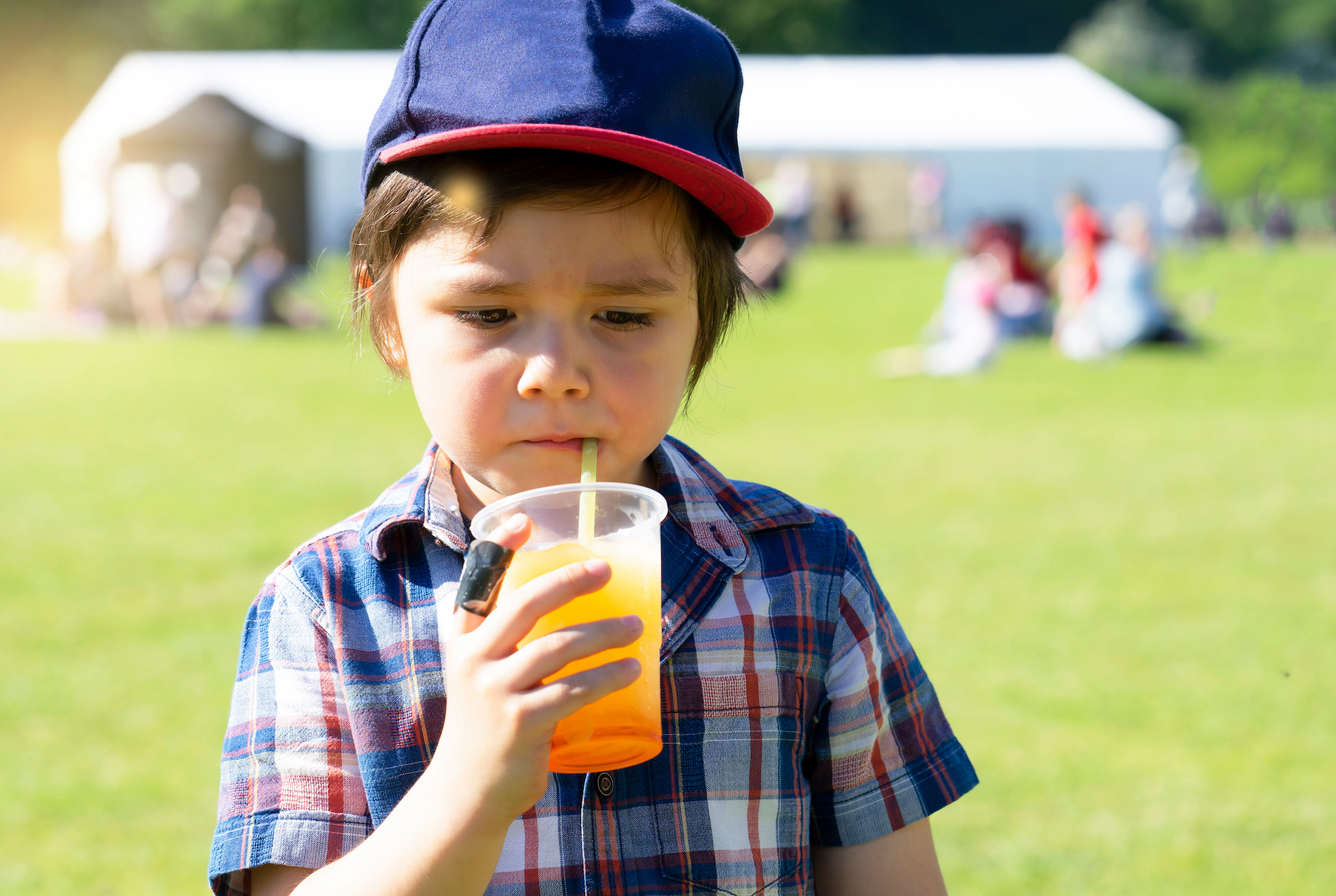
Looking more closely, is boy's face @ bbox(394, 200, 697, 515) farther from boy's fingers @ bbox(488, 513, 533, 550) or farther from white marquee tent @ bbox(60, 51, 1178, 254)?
white marquee tent @ bbox(60, 51, 1178, 254)

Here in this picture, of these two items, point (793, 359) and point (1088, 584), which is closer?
point (1088, 584)

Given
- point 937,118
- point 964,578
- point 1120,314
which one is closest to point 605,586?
point 964,578

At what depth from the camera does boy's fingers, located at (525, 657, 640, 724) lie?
1.25m

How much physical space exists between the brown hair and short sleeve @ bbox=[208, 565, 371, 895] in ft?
1.23

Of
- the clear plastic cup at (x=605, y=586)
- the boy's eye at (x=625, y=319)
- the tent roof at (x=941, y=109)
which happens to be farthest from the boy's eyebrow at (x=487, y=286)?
the tent roof at (x=941, y=109)

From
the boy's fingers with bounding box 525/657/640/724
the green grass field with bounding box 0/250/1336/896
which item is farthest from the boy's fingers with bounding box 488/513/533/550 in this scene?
the green grass field with bounding box 0/250/1336/896

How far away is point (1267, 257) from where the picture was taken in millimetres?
24750

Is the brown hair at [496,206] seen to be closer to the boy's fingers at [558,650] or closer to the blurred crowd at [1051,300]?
the boy's fingers at [558,650]

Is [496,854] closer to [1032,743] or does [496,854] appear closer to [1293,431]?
[1032,743]

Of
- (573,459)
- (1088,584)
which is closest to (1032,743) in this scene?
(1088,584)

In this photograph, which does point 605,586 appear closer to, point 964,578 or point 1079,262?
point 964,578

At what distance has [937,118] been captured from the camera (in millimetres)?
33969

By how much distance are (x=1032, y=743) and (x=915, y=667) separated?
2.69 meters

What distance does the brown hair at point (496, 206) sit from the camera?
4.74 ft
